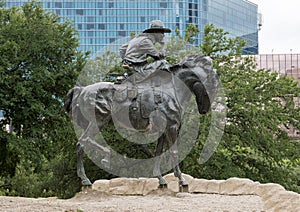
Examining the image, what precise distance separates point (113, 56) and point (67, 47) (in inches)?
127

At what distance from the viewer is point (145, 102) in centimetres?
1255

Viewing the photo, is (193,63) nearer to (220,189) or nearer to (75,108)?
(75,108)

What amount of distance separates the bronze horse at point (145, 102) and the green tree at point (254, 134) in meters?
7.66

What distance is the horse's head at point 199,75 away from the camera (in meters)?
12.9

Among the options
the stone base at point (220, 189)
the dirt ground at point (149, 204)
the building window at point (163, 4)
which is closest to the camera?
the dirt ground at point (149, 204)

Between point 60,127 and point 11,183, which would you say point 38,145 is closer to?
point 60,127

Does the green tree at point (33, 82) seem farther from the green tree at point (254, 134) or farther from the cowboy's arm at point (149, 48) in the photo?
the cowboy's arm at point (149, 48)

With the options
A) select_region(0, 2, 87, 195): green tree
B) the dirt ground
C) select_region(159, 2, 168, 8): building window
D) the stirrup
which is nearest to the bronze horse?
the stirrup

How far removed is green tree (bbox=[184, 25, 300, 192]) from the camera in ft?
68.0

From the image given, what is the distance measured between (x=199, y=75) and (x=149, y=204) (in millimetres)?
3296

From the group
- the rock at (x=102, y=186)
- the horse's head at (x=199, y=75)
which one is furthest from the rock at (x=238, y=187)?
the rock at (x=102, y=186)

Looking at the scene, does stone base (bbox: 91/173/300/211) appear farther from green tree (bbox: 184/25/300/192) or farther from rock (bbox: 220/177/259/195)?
green tree (bbox: 184/25/300/192)

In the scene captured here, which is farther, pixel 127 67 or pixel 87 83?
pixel 87 83

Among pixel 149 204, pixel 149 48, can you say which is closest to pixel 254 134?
pixel 149 48
